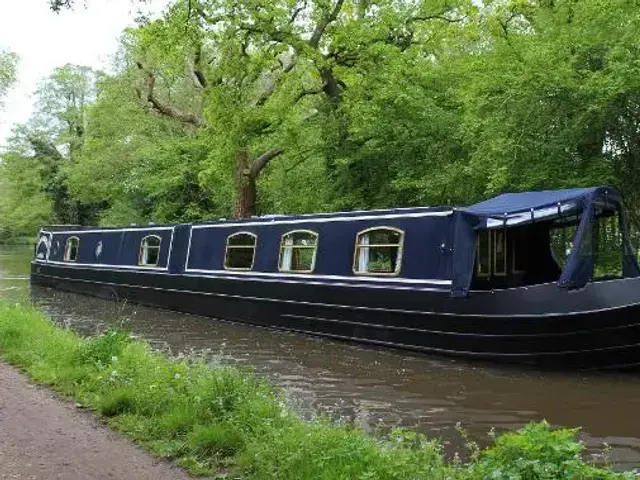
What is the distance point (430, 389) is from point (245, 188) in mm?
13692

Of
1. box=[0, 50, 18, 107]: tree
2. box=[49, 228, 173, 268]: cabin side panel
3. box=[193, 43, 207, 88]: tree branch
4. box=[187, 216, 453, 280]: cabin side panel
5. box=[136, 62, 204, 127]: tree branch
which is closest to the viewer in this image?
box=[187, 216, 453, 280]: cabin side panel

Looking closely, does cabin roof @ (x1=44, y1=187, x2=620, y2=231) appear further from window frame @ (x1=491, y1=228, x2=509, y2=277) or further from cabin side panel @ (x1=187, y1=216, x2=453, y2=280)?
window frame @ (x1=491, y1=228, x2=509, y2=277)

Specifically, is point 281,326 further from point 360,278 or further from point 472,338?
point 472,338

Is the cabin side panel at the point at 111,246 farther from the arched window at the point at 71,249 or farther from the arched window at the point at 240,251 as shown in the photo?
the arched window at the point at 240,251

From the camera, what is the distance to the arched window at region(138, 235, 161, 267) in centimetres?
1738

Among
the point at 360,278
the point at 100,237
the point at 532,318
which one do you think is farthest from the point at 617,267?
the point at 100,237

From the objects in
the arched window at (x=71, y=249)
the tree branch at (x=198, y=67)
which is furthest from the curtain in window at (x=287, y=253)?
the arched window at (x=71, y=249)

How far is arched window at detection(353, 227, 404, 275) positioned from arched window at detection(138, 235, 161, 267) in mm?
7357

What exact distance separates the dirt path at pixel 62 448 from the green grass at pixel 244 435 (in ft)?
0.48

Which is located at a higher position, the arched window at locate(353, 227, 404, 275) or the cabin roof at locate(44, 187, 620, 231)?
the cabin roof at locate(44, 187, 620, 231)

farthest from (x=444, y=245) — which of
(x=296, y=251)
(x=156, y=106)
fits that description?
(x=156, y=106)

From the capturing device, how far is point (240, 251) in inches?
572

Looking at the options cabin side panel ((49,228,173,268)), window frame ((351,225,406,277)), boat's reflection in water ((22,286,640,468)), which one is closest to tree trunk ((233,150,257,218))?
cabin side panel ((49,228,173,268))

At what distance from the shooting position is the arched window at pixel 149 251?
17.4m
